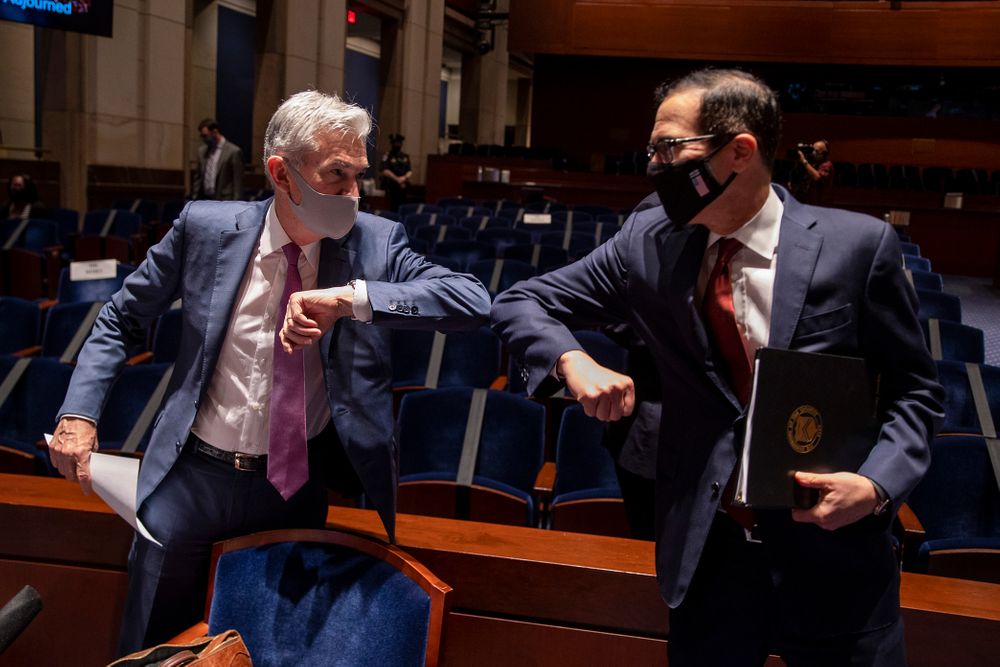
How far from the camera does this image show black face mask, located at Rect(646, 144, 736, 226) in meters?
1.33

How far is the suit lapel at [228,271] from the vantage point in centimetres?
172

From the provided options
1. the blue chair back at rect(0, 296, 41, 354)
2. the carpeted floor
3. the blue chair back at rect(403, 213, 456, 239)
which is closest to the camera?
the blue chair back at rect(0, 296, 41, 354)

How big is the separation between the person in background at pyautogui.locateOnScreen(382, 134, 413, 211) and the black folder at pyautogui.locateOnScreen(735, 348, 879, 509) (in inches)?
498

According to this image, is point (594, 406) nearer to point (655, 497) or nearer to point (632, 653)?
point (655, 497)

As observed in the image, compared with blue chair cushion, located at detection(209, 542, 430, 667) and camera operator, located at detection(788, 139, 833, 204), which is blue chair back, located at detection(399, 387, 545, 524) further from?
camera operator, located at detection(788, 139, 833, 204)

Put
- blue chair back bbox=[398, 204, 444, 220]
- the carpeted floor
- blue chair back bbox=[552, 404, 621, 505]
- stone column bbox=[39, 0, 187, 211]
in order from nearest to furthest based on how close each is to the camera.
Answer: blue chair back bbox=[552, 404, 621, 505], the carpeted floor, stone column bbox=[39, 0, 187, 211], blue chair back bbox=[398, 204, 444, 220]

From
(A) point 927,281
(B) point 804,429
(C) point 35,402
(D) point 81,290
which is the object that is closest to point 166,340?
(C) point 35,402

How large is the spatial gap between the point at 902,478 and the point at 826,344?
0.22 metres

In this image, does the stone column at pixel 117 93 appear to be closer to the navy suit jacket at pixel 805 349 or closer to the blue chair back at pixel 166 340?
the blue chair back at pixel 166 340

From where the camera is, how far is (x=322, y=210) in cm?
167

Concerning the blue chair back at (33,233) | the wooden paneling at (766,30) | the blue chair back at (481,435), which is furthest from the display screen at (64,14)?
the wooden paneling at (766,30)

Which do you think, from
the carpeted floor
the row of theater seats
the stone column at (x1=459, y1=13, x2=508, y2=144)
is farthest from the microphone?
the stone column at (x1=459, y1=13, x2=508, y2=144)

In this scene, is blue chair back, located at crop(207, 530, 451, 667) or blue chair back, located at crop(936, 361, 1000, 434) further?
blue chair back, located at crop(936, 361, 1000, 434)

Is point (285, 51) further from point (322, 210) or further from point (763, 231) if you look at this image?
point (763, 231)
